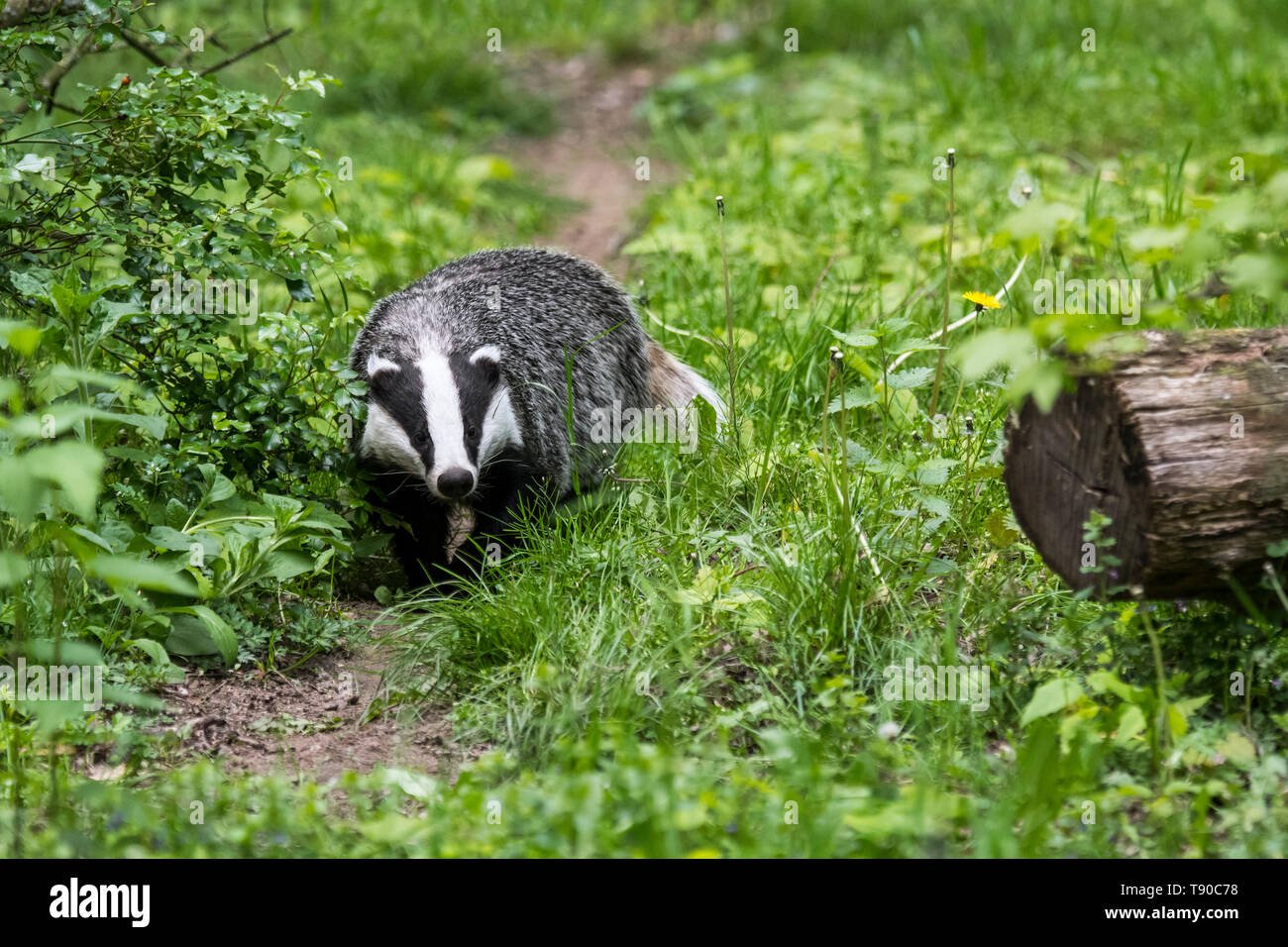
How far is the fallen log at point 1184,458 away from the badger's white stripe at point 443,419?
2.02 meters

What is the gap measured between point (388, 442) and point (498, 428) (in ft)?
1.27

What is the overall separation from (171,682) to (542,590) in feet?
3.56

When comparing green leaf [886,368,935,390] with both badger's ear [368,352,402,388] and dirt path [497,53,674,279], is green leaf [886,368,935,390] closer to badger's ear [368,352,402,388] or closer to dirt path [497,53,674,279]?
badger's ear [368,352,402,388]

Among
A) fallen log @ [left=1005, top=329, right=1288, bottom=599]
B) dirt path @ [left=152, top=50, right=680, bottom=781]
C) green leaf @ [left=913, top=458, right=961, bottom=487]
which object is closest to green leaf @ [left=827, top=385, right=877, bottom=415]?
green leaf @ [left=913, top=458, right=961, bottom=487]

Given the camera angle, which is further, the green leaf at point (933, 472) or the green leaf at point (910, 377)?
the green leaf at point (910, 377)

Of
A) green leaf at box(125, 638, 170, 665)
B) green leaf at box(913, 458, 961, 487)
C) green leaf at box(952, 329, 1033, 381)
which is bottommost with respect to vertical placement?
green leaf at box(125, 638, 170, 665)

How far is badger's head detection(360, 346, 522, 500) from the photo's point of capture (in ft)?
14.0

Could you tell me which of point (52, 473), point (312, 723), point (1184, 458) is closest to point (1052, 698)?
point (1184, 458)

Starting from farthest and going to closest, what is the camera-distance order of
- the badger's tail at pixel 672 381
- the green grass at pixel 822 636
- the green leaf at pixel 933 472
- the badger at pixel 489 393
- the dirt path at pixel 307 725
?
the badger's tail at pixel 672 381 < the badger at pixel 489 393 < the green leaf at pixel 933 472 < the dirt path at pixel 307 725 < the green grass at pixel 822 636

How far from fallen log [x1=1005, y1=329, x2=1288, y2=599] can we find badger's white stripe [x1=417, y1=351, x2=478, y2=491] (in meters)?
2.02

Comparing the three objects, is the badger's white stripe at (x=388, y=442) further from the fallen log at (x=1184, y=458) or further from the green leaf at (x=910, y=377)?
the fallen log at (x=1184, y=458)

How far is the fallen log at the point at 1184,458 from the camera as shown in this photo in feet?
9.44

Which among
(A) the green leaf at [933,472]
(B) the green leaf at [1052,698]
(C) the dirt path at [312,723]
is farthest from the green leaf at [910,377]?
(C) the dirt path at [312,723]

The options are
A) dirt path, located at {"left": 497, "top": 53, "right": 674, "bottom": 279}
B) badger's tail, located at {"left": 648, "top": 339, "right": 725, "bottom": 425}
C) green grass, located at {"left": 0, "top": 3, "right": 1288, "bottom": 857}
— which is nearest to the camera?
green grass, located at {"left": 0, "top": 3, "right": 1288, "bottom": 857}
